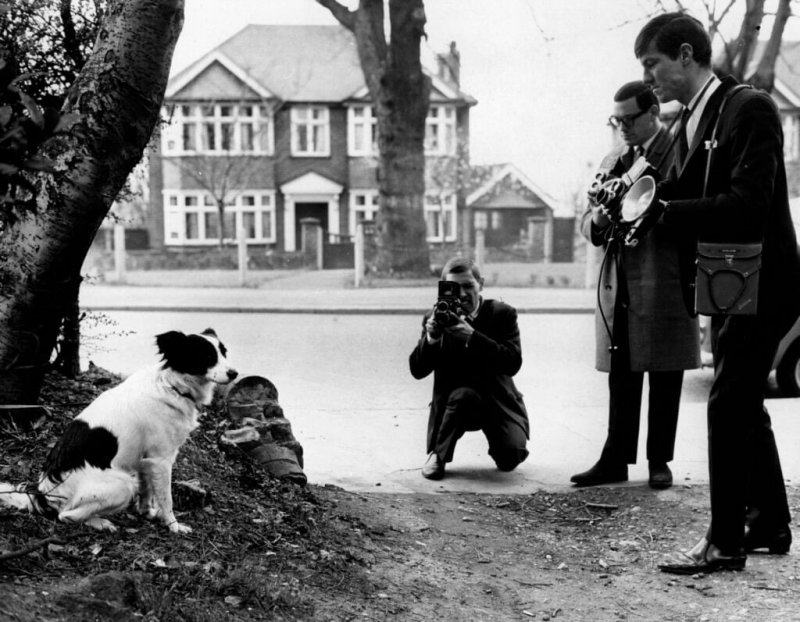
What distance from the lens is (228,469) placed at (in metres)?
5.13

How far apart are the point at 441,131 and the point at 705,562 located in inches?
1568

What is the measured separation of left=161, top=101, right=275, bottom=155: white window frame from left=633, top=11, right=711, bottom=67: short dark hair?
121ft

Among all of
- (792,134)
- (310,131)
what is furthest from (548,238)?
(792,134)

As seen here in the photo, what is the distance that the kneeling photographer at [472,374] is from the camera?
19.5 ft

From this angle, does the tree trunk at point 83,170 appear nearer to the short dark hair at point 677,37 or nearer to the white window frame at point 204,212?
the short dark hair at point 677,37

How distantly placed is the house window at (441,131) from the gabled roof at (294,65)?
2.50 feet

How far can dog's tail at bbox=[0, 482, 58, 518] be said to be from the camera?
3770 millimetres

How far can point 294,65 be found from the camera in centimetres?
4322

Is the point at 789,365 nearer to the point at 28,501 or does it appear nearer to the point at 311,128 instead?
the point at 28,501

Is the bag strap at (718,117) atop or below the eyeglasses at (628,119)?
below

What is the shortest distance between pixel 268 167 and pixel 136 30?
38.7 metres

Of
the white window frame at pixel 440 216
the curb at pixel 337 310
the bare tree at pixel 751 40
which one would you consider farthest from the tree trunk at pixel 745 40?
the white window frame at pixel 440 216

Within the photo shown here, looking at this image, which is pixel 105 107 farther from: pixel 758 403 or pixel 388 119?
pixel 388 119

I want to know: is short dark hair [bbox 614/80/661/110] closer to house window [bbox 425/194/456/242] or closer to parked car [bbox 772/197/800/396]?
parked car [bbox 772/197/800/396]
